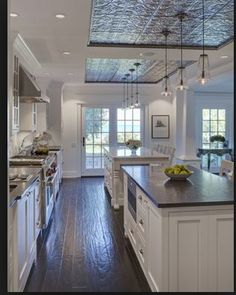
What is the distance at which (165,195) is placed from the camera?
251 cm

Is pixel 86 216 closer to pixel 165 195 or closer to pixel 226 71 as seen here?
pixel 165 195

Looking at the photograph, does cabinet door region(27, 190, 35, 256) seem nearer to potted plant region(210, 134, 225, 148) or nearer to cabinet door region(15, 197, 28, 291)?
cabinet door region(15, 197, 28, 291)

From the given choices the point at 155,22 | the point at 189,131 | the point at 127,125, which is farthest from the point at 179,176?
the point at 127,125

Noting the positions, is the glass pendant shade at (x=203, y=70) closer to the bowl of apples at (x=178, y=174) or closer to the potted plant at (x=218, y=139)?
the bowl of apples at (x=178, y=174)

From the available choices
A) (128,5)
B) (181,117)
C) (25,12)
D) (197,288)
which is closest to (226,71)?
(181,117)

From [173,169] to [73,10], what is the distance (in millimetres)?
1938

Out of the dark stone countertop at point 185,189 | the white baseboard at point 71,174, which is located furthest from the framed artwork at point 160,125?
the dark stone countertop at point 185,189

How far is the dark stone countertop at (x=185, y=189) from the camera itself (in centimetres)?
231

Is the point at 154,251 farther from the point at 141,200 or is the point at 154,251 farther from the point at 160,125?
the point at 160,125

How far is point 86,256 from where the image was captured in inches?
138

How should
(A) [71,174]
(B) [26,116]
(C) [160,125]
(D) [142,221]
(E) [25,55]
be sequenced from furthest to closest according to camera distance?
(C) [160,125]
(A) [71,174]
(B) [26,116]
(E) [25,55]
(D) [142,221]

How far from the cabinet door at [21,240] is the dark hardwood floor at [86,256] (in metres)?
0.24

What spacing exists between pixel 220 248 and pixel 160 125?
25.6 ft

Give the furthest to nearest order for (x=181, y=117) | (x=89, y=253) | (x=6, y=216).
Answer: (x=181, y=117) < (x=89, y=253) < (x=6, y=216)
